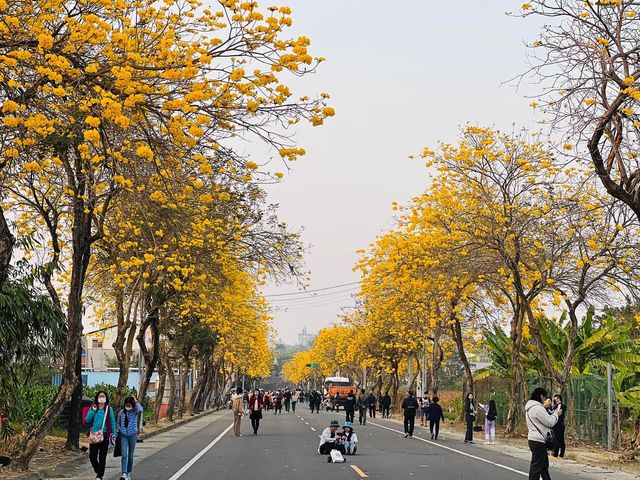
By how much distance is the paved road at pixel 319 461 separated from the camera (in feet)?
59.9

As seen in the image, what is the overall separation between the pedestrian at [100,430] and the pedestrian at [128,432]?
0.60 meters

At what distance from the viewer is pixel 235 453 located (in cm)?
2420

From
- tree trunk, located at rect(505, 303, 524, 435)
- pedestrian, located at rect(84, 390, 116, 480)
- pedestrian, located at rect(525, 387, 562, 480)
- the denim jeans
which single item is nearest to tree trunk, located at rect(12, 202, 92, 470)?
the denim jeans

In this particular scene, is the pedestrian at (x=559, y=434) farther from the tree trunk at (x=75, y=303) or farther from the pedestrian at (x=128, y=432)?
the tree trunk at (x=75, y=303)

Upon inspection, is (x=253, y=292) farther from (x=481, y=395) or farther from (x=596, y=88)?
(x=596, y=88)

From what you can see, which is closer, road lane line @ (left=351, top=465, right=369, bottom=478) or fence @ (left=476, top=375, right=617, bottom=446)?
road lane line @ (left=351, top=465, right=369, bottom=478)

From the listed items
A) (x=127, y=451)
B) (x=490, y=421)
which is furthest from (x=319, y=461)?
(x=490, y=421)

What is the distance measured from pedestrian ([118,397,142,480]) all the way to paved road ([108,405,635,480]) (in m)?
0.89

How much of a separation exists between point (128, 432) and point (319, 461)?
20.8ft

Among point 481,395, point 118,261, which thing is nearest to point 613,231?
point 118,261

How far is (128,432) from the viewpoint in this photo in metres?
16.7

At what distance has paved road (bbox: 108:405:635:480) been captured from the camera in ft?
59.9

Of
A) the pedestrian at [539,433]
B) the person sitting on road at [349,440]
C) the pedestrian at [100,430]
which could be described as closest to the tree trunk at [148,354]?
the person sitting on road at [349,440]

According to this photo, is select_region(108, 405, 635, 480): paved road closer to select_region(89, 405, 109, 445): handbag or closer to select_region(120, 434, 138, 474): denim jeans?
select_region(120, 434, 138, 474): denim jeans
